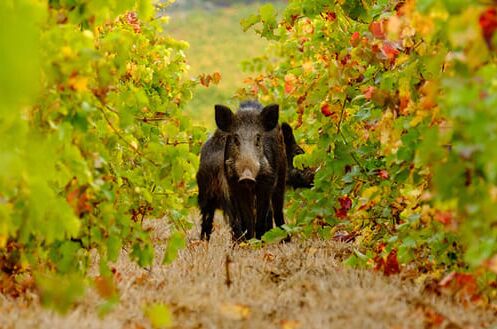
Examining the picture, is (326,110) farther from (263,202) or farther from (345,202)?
(263,202)

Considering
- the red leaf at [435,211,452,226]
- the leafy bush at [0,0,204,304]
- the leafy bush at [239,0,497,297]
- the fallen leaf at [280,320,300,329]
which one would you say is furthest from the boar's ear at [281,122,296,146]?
the fallen leaf at [280,320,300,329]

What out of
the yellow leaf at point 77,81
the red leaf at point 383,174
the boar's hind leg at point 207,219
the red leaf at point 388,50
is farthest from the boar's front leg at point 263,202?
the yellow leaf at point 77,81

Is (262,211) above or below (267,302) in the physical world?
below

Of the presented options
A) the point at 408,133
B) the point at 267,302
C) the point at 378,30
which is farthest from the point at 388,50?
the point at 267,302

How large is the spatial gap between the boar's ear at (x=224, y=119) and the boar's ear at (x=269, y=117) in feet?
1.12

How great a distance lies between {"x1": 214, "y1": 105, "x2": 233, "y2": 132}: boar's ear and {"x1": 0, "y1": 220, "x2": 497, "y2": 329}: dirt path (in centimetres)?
299

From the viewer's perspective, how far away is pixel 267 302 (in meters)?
5.16

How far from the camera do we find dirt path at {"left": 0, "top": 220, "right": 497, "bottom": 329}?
4648mm

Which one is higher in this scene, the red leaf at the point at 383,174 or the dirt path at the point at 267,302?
the red leaf at the point at 383,174

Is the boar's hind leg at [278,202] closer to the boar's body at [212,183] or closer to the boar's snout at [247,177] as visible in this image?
the boar's body at [212,183]

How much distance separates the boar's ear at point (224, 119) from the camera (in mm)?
9527

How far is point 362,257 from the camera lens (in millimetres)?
6504

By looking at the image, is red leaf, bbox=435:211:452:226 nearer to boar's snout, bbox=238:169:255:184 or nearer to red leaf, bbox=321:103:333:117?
red leaf, bbox=321:103:333:117

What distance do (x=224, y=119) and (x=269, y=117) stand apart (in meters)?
0.47
